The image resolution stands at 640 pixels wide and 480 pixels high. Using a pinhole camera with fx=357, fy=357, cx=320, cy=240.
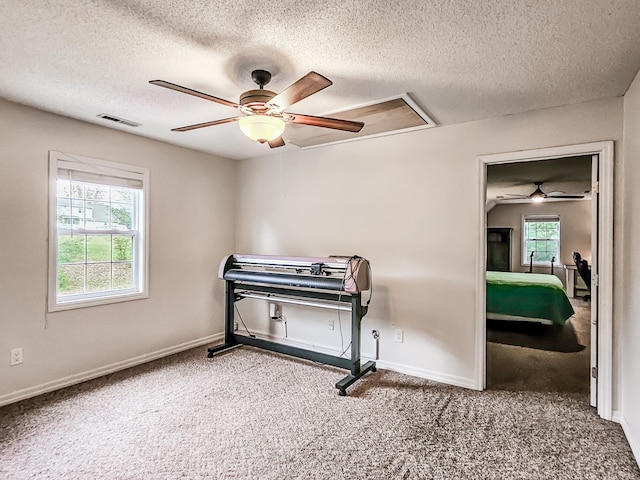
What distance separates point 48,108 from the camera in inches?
114

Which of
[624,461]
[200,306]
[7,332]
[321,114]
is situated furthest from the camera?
[200,306]

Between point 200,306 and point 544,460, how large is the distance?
11.8 feet

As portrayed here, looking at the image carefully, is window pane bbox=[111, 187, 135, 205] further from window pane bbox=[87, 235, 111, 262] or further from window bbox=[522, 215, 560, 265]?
window bbox=[522, 215, 560, 265]

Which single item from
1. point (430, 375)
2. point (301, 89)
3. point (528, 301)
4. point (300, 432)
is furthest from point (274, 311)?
point (528, 301)

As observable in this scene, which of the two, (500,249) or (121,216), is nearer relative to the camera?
(121,216)

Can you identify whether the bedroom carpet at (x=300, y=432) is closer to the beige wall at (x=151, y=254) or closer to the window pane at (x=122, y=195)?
the beige wall at (x=151, y=254)

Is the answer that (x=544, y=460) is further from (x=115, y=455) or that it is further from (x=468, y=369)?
(x=115, y=455)

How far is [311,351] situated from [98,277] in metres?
2.19

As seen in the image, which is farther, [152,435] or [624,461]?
[152,435]

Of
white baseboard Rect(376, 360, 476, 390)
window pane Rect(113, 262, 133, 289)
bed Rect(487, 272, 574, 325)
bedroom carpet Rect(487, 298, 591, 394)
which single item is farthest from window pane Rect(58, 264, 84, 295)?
bed Rect(487, 272, 574, 325)

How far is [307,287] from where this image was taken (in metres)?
3.37

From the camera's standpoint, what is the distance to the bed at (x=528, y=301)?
4781 millimetres

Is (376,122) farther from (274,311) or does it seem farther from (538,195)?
(538,195)

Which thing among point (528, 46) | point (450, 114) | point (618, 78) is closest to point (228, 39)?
point (528, 46)
